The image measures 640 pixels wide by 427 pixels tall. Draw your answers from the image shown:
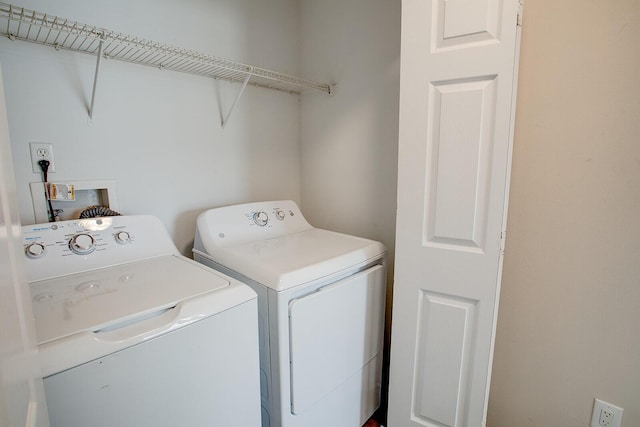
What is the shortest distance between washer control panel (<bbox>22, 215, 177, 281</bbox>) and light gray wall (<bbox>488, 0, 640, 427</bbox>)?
5.14 feet

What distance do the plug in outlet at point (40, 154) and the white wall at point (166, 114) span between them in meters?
0.02

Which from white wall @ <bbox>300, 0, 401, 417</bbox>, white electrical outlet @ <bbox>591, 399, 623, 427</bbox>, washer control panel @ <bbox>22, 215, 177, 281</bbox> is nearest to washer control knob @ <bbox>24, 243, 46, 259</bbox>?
washer control panel @ <bbox>22, 215, 177, 281</bbox>

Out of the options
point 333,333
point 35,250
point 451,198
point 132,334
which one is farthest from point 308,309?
point 35,250

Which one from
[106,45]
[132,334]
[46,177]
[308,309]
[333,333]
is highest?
[106,45]

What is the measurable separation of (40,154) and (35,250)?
1.31 ft

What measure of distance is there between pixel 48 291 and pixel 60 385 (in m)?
0.42

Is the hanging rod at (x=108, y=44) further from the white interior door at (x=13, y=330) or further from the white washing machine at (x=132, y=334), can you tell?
the white interior door at (x=13, y=330)

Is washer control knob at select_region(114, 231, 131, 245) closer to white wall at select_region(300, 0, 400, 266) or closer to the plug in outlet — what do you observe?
the plug in outlet

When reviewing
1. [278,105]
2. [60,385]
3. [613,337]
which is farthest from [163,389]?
[278,105]

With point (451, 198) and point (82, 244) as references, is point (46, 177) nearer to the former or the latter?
point (82, 244)

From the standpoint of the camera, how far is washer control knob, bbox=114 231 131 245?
4.12ft

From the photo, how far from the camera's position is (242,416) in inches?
40.9

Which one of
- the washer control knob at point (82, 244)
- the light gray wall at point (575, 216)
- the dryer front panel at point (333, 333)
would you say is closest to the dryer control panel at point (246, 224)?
the washer control knob at point (82, 244)

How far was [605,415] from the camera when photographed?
1171 mm
